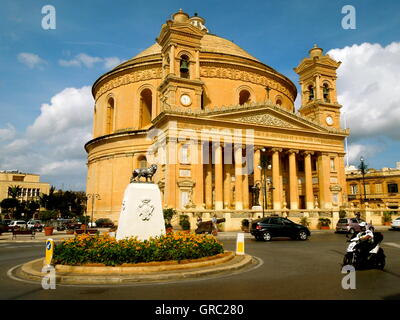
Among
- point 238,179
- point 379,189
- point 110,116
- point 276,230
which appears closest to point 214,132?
point 238,179

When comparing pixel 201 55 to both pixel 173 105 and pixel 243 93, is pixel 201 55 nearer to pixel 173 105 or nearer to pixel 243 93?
pixel 243 93

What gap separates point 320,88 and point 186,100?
20389mm

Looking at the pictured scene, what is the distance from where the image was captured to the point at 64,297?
6.98 meters

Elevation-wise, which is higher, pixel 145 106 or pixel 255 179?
pixel 145 106

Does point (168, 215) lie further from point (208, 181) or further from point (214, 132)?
point (214, 132)

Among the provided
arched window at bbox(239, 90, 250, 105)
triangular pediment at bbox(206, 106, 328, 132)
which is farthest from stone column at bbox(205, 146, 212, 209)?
arched window at bbox(239, 90, 250, 105)

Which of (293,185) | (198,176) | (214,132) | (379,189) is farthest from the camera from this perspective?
(379,189)

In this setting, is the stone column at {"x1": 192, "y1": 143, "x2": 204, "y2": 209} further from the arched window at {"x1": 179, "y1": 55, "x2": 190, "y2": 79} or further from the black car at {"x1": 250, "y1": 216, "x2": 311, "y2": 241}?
the black car at {"x1": 250, "y1": 216, "x2": 311, "y2": 241}

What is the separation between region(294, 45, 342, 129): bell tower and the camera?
4275cm

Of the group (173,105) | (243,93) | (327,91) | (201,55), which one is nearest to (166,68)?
(173,105)

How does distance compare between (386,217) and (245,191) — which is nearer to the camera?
(245,191)

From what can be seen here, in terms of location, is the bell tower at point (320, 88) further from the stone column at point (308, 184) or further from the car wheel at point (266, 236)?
the car wheel at point (266, 236)

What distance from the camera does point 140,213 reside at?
37.1 ft

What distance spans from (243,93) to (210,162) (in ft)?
48.3
